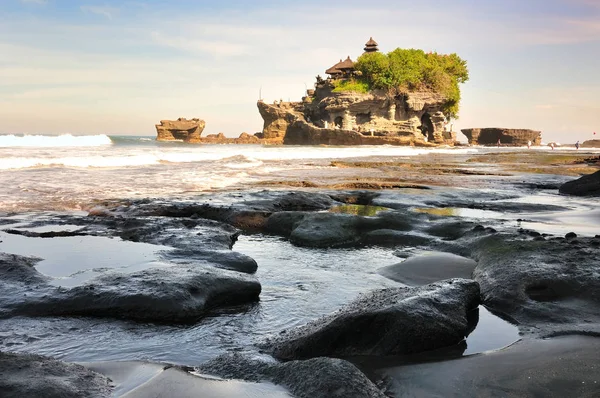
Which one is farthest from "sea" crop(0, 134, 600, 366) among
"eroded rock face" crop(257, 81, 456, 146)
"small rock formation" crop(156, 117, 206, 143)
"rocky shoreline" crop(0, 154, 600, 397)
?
"small rock formation" crop(156, 117, 206, 143)

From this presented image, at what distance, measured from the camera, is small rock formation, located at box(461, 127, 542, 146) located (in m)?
79.2

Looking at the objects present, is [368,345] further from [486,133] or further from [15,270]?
[486,133]

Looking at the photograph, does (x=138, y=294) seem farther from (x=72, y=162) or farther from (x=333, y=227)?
(x=72, y=162)

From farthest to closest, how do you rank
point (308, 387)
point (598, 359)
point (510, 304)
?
point (510, 304)
point (598, 359)
point (308, 387)

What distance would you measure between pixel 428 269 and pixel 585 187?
840 cm

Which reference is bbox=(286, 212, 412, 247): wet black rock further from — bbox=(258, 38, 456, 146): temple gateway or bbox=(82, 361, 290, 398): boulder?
bbox=(258, 38, 456, 146): temple gateway

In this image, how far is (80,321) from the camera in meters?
3.25

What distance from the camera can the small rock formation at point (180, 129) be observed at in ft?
279

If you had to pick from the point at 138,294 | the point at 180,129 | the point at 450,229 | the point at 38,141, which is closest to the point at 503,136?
the point at 180,129

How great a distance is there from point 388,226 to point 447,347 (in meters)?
3.79

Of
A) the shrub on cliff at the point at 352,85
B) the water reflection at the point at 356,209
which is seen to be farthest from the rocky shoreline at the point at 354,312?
the shrub on cliff at the point at 352,85

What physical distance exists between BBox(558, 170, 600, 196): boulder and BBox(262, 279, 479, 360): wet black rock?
9.56 meters

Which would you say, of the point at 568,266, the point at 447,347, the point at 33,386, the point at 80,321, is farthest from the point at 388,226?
the point at 33,386

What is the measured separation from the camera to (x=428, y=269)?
4.53m
